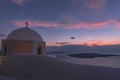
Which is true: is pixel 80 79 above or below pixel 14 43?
below

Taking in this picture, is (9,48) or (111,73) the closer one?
(111,73)

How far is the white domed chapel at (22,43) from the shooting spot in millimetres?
20609

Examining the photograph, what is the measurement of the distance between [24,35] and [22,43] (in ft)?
3.57

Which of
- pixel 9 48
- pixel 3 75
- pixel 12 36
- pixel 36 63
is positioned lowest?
pixel 3 75

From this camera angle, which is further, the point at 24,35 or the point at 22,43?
the point at 24,35

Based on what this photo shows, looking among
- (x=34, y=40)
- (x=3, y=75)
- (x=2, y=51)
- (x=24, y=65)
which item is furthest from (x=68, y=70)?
(x=2, y=51)

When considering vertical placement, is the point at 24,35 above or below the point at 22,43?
above

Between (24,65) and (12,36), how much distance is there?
21.4ft

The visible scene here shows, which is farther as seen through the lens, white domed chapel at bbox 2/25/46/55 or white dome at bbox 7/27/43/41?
white dome at bbox 7/27/43/41

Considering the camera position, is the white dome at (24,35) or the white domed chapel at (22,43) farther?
the white dome at (24,35)

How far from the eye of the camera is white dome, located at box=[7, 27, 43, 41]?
69.1 ft

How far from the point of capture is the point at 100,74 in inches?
428

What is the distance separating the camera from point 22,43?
20.8 m

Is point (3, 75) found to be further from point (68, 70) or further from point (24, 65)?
point (68, 70)
